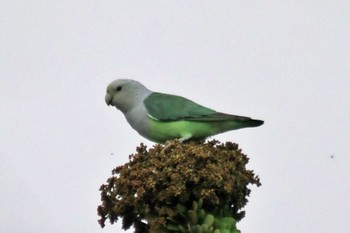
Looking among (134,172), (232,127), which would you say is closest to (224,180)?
(134,172)

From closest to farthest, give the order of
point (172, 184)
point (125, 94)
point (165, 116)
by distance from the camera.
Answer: point (172, 184), point (165, 116), point (125, 94)

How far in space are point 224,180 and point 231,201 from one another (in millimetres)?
325

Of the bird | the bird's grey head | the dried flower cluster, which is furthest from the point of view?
the bird's grey head

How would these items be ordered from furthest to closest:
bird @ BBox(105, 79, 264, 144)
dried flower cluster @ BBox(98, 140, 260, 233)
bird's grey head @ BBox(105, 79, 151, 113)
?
bird's grey head @ BBox(105, 79, 151, 113)
bird @ BBox(105, 79, 264, 144)
dried flower cluster @ BBox(98, 140, 260, 233)

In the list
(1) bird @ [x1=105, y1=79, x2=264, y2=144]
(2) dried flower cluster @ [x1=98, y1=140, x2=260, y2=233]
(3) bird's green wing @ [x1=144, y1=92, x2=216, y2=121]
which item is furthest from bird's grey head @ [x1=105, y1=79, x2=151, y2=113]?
(2) dried flower cluster @ [x1=98, y1=140, x2=260, y2=233]

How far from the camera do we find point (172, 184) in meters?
7.27

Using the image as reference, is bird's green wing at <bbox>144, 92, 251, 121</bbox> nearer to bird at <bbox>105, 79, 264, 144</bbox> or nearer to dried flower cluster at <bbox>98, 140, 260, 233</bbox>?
bird at <bbox>105, 79, 264, 144</bbox>

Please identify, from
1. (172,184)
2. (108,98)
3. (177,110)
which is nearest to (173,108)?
(177,110)

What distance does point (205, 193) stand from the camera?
23.8 feet

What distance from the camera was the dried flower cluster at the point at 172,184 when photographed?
729cm

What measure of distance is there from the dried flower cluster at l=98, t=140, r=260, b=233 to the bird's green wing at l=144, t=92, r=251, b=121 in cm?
83

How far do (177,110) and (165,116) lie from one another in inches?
5.5

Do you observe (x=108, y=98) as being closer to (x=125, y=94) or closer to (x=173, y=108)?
(x=125, y=94)

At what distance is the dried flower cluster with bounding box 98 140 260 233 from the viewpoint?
7289 mm
